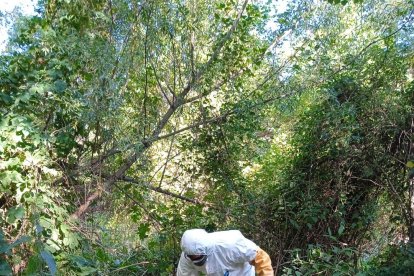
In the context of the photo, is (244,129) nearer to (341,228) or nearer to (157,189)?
(157,189)

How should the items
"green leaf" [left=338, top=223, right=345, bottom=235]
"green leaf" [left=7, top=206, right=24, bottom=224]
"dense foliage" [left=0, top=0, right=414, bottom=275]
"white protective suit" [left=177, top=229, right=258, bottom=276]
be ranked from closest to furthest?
"white protective suit" [left=177, top=229, right=258, bottom=276], "green leaf" [left=7, top=206, right=24, bottom=224], "dense foliage" [left=0, top=0, right=414, bottom=275], "green leaf" [left=338, top=223, right=345, bottom=235]

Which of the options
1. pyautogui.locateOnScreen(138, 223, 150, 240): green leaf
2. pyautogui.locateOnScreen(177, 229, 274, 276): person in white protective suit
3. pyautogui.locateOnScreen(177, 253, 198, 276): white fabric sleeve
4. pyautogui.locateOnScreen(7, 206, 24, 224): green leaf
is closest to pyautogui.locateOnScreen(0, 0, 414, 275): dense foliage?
pyautogui.locateOnScreen(138, 223, 150, 240): green leaf

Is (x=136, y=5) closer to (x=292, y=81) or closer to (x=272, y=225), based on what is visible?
(x=292, y=81)

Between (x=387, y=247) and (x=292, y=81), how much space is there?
201 cm

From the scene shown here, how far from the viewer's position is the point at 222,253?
3127mm

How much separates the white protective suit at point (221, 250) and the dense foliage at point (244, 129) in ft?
3.90

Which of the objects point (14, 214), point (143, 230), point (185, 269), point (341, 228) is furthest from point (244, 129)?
point (14, 214)

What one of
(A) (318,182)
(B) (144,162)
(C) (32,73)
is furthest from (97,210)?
(A) (318,182)

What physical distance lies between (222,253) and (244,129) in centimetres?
190

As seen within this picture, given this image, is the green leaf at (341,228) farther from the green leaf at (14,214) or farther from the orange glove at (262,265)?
the green leaf at (14,214)

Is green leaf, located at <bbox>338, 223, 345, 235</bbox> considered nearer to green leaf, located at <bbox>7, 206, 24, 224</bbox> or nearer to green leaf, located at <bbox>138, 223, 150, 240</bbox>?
green leaf, located at <bbox>138, 223, 150, 240</bbox>

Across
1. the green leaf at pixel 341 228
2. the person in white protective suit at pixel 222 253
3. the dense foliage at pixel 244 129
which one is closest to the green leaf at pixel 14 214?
the dense foliage at pixel 244 129

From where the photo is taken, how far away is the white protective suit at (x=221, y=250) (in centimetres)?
304

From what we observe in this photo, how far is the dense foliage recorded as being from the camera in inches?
164
